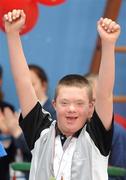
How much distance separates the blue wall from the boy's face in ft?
5.36

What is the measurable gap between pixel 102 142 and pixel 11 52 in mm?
388

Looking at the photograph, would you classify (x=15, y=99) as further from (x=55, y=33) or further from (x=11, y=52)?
(x=11, y=52)

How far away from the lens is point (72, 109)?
1.57m

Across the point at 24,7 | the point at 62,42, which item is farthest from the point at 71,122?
the point at 62,42

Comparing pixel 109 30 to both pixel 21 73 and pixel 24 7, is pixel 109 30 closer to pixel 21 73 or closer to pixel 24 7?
pixel 21 73

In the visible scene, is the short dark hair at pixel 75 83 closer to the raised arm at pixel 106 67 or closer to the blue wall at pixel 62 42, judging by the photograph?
the raised arm at pixel 106 67

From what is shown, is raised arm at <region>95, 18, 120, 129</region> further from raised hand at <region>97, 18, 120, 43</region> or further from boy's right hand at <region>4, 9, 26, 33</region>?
boy's right hand at <region>4, 9, 26, 33</region>

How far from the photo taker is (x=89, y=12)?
128 inches

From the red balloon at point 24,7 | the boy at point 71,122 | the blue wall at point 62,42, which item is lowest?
the blue wall at point 62,42

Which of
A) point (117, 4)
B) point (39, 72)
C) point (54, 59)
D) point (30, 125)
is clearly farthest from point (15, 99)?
point (30, 125)

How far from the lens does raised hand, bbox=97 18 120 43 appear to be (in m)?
1.52

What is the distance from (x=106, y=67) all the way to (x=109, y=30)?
10cm

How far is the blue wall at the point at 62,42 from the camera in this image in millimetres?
3256

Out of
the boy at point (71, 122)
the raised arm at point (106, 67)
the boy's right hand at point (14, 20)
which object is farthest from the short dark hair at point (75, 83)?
the boy's right hand at point (14, 20)
